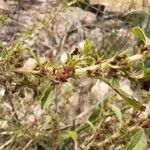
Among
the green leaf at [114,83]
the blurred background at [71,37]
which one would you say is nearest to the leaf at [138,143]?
the green leaf at [114,83]

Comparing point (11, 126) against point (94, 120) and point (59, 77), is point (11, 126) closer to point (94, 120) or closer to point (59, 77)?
point (94, 120)

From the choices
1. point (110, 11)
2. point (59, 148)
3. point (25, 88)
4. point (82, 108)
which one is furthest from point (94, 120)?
point (110, 11)

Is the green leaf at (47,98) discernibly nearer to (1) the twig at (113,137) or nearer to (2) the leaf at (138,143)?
(2) the leaf at (138,143)

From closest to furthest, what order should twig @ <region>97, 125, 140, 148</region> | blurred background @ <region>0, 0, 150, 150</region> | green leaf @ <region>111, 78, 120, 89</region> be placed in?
green leaf @ <region>111, 78, 120, 89</region> < twig @ <region>97, 125, 140, 148</region> < blurred background @ <region>0, 0, 150, 150</region>

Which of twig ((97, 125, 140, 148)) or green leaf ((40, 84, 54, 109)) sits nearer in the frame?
green leaf ((40, 84, 54, 109))

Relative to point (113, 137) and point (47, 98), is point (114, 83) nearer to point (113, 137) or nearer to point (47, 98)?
point (47, 98)

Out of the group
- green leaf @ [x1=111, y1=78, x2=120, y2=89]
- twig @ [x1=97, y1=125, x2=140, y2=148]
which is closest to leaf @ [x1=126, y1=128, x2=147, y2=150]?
green leaf @ [x1=111, y1=78, x2=120, y2=89]

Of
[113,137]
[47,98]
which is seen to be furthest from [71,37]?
[47,98]

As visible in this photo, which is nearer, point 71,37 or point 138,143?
point 138,143

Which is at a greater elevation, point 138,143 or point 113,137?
point 138,143

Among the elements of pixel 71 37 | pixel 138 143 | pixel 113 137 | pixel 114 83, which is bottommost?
pixel 71 37

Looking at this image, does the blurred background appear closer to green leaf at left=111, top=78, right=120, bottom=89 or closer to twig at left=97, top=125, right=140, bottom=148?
twig at left=97, top=125, right=140, bottom=148
